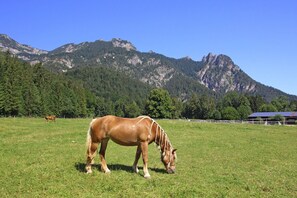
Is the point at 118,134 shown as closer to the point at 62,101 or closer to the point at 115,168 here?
the point at 115,168

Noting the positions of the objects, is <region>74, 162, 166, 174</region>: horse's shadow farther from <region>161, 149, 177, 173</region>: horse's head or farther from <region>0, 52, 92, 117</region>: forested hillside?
<region>0, 52, 92, 117</region>: forested hillside

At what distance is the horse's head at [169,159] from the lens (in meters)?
13.8

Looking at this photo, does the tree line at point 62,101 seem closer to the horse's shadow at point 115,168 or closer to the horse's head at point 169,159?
the horse's shadow at point 115,168

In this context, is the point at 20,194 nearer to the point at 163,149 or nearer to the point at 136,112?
the point at 163,149

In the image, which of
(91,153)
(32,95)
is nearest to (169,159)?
(91,153)

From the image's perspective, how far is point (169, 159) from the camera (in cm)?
1382

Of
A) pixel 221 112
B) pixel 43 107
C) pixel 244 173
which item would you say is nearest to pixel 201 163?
pixel 244 173

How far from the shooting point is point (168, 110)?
130 meters

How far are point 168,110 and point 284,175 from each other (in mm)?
115560

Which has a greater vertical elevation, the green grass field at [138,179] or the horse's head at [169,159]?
the horse's head at [169,159]

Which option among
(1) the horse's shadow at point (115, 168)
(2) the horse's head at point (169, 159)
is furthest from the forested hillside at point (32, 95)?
(2) the horse's head at point (169, 159)

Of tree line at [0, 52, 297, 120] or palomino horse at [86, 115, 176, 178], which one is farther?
tree line at [0, 52, 297, 120]

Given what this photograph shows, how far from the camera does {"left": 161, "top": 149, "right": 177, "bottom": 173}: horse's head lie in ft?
45.2

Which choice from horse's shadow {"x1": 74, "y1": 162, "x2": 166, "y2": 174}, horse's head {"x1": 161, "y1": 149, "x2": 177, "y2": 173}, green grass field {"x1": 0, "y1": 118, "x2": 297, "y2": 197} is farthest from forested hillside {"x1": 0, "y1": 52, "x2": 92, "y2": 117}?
horse's head {"x1": 161, "y1": 149, "x2": 177, "y2": 173}
